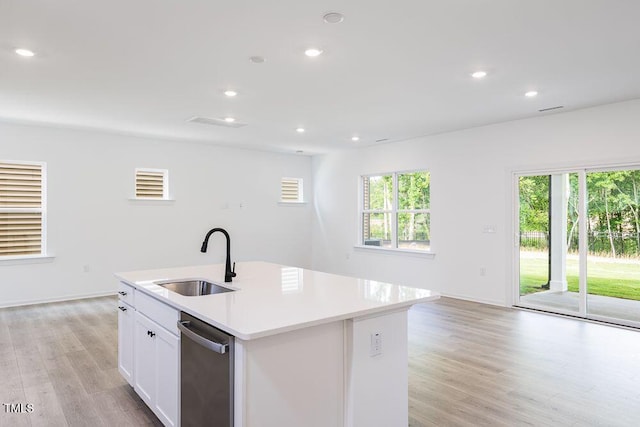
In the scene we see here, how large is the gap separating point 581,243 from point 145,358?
16.2ft

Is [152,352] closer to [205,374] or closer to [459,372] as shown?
[205,374]

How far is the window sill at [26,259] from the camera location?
18.2 ft

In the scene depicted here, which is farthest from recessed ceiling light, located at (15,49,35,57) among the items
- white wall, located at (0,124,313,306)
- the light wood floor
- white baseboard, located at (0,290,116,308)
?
white baseboard, located at (0,290,116,308)

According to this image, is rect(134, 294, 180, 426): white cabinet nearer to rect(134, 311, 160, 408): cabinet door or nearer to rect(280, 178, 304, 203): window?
rect(134, 311, 160, 408): cabinet door

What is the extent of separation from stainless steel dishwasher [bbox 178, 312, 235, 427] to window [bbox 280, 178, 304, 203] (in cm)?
645

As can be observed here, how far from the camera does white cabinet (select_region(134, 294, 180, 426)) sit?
2164mm

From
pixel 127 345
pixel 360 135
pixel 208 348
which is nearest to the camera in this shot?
pixel 208 348

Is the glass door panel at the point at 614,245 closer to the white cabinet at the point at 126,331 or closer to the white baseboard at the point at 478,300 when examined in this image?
the white baseboard at the point at 478,300

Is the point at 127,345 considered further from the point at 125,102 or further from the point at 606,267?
the point at 606,267

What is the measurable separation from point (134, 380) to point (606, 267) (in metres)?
5.08

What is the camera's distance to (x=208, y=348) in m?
1.79

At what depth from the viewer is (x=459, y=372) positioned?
3266mm

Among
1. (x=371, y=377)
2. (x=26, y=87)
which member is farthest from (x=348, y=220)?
(x=371, y=377)

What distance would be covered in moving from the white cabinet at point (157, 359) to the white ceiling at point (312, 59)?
5.99 feet
